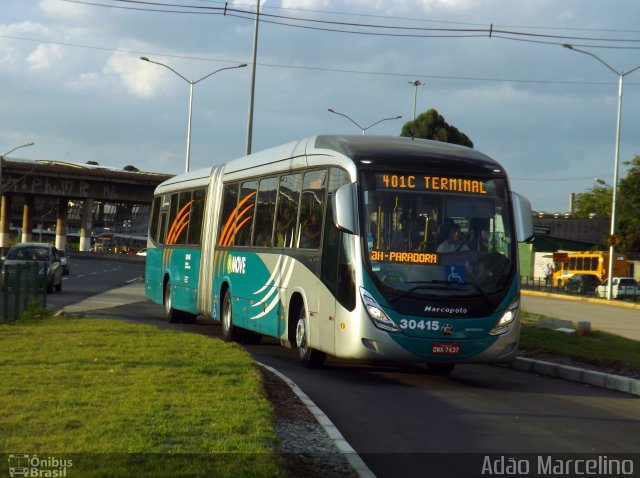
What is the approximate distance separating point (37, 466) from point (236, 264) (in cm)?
1307

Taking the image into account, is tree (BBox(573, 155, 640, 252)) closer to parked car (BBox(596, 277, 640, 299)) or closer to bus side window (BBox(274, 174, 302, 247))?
parked car (BBox(596, 277, 640, 299))

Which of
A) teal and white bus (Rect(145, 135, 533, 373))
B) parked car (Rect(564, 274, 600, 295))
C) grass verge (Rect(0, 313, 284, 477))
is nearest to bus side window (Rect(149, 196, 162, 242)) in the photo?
grass verge (Rect(0, 313, 284, 477))

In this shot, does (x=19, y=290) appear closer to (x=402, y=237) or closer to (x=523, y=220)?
(x=402, y=237)

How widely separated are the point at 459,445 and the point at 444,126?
78.2 metres

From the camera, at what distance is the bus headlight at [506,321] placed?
14336 millimetres

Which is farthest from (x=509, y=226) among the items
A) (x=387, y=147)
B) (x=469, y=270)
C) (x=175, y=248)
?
(x=175, y=248)

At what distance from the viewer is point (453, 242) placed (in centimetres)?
1416

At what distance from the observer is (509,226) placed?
14.6 m

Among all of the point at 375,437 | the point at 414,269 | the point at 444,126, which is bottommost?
the point at 375,437

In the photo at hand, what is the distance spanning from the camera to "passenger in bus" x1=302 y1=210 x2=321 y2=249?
1566 cm

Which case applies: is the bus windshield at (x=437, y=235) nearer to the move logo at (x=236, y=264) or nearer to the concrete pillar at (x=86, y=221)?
the move logo at (x=236, y=264)

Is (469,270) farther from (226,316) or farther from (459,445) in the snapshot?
(226,316)

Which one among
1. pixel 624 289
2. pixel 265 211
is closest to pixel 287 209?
pixel 265 211

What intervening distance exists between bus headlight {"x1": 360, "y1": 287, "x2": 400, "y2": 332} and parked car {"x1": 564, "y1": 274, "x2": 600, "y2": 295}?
55.7 metres
